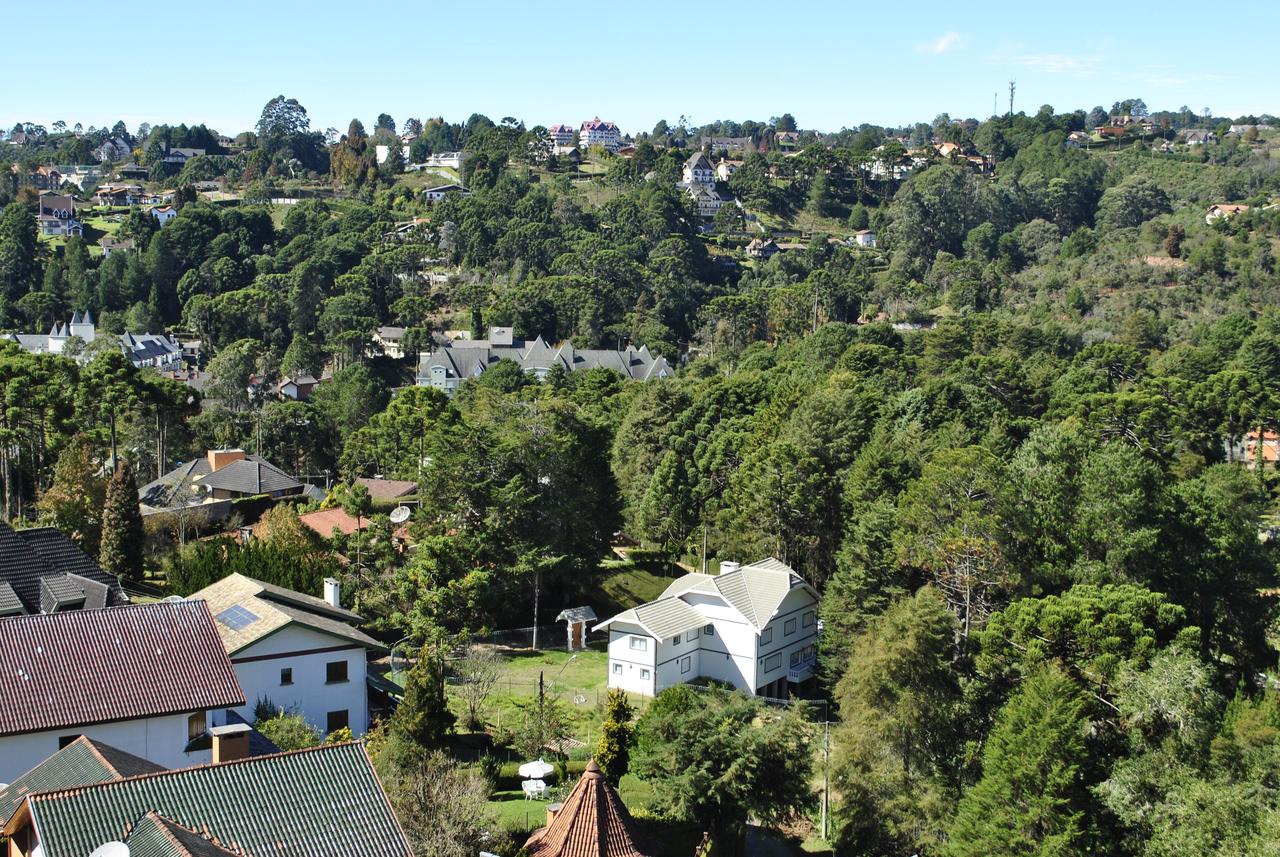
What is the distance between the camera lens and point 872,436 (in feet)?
140

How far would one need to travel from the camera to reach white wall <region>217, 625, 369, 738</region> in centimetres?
2512

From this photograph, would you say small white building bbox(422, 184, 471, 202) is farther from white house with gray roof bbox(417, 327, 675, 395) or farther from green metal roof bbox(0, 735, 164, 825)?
green metal roof bbox(0, 735, 164, 825)

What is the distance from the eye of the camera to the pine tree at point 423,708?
77.0 ft

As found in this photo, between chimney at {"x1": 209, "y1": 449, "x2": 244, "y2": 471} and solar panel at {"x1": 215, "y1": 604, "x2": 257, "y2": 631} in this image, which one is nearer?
solar panel at {"x1": 215, "y1": 604, "x2": 257, "y2": 631}

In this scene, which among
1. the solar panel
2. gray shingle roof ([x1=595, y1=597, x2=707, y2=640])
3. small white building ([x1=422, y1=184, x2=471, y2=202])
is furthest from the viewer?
small white building ([x1=422, y1=184, x2=471, y2=202])

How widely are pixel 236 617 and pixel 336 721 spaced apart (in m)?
3.21

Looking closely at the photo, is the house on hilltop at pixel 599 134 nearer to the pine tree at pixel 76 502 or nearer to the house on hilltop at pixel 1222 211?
the house on hilltop at pixel 1222 211

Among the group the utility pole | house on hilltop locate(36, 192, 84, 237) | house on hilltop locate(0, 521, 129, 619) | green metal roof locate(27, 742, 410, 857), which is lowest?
the utility pole

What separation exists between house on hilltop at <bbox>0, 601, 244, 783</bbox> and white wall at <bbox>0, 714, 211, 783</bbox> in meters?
0.02

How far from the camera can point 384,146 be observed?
166375 mm

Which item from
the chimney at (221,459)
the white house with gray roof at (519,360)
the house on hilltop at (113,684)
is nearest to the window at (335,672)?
the house on hilltop at (113,684)

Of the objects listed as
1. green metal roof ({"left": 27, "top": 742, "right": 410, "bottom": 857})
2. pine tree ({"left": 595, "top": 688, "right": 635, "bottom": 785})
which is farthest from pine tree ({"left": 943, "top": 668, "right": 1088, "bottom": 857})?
green metal roof ({"left": 27, "top": 742, "right": 410, "bottom": 857})

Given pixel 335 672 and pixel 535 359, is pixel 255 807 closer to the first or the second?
pixel 335 672

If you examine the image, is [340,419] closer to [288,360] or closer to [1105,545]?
[288,360]
